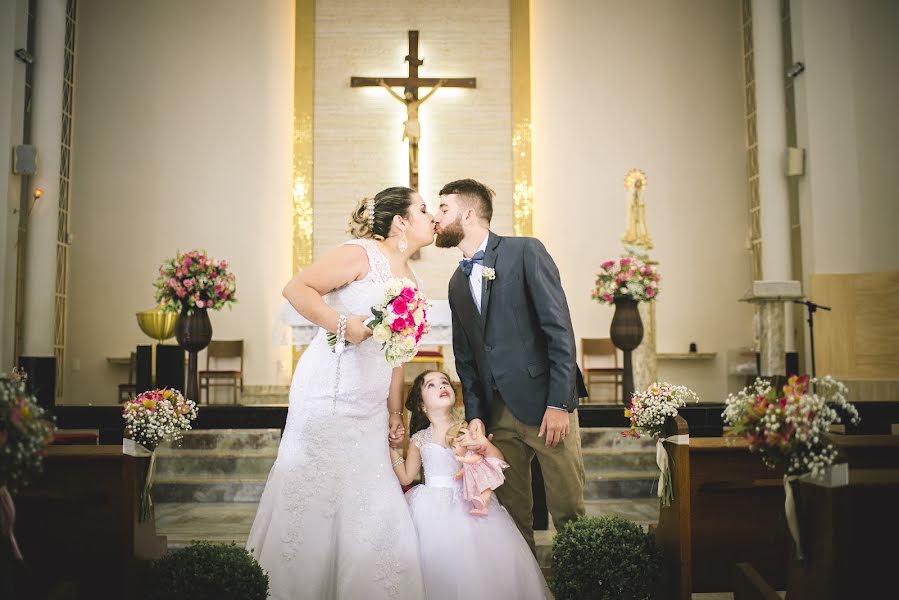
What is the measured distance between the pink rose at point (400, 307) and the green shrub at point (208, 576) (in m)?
1.03

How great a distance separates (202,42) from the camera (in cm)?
997

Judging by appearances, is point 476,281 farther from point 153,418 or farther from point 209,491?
point 209,491

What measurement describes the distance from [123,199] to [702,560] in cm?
853

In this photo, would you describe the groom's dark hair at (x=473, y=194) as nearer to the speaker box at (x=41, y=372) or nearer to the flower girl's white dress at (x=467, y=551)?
→ the flower girl's white dress at (x=467, y=551)

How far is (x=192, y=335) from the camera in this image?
21.4ft

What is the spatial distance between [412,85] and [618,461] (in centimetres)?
547

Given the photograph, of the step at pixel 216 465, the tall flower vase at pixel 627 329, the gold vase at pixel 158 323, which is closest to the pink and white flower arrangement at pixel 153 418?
the step at pixel 216 465

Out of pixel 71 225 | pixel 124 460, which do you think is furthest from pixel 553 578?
pixel 71 225

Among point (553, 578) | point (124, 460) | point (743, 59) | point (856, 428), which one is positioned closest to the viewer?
point (124, 460)

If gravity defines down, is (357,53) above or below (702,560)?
above

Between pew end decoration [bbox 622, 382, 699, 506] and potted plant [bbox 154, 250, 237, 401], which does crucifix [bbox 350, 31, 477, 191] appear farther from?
pew end decoration [bbox 622, 382, 699, 506]

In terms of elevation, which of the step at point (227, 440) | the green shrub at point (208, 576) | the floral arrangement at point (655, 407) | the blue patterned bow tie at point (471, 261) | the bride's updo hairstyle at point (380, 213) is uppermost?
the bride's updo hairstyle at point (380, 213)

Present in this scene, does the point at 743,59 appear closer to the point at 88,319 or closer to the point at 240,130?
the point at 240,130

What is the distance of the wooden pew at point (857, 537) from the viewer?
215 centimetres
